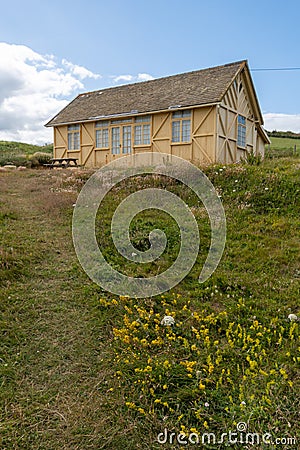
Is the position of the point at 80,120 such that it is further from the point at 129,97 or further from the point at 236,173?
the point at 236,173

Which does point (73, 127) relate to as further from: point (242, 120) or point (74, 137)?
point (242, 120)

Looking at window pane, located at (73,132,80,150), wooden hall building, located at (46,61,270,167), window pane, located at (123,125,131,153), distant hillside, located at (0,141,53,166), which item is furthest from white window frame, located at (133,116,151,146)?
distant hillside, located at (0,141,53,166)

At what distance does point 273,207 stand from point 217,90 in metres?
8.79

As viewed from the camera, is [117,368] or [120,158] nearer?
[117,368]

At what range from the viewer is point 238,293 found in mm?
4422

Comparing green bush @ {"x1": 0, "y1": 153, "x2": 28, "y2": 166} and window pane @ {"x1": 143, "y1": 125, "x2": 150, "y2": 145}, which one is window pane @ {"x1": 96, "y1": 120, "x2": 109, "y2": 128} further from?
green bush @ {"x1": 0, "y1": 153, "x2": 28, "y2": 166}

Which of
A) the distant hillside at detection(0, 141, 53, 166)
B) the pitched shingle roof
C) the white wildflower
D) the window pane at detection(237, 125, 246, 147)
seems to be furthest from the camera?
the distant hillside at detection(0, 141, 53, 166)

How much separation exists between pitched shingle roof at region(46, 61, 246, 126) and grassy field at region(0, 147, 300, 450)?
1057cm

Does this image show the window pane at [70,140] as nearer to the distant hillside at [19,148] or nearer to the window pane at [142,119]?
the window pane at [142,119]

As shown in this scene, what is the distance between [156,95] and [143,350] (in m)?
15.4

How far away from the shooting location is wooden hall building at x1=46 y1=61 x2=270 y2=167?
48.6ft

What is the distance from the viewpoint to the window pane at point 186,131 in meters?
15.2

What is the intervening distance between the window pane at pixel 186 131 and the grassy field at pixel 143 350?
391 inches

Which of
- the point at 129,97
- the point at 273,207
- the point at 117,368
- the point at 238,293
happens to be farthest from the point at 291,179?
the point at 129,97
